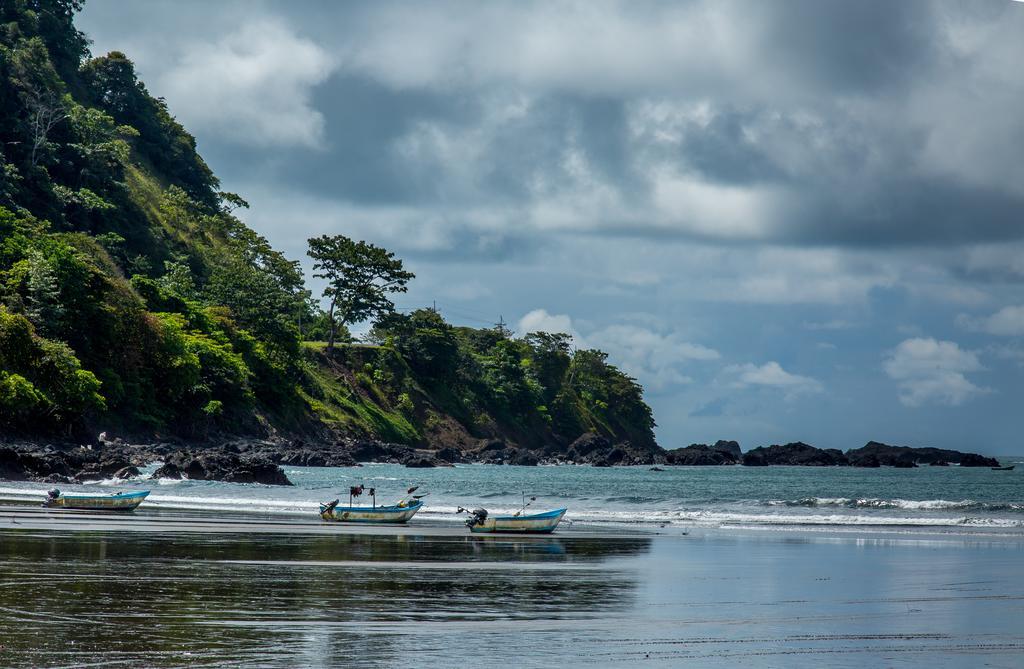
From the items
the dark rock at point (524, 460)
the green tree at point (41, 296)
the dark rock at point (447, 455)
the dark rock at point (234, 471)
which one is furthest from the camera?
the dark rock at point (524, 460)

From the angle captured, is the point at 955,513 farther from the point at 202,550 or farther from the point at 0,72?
the point at 0,72

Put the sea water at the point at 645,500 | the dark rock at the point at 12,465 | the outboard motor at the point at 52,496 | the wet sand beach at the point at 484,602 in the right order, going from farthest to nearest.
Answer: the dark rock at the point at 12,465 < the sea water at the point at 645,500 < the outboard motor at the point at 52,496 < the wet sand beach at the point at 484,602

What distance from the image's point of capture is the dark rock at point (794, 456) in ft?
443

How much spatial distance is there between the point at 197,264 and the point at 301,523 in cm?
8508

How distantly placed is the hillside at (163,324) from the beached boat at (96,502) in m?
25.5

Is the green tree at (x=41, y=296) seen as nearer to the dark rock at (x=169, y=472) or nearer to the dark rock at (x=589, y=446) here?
the dark rock at (x=169, y=472)

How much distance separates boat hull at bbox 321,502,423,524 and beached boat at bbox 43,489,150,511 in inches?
258

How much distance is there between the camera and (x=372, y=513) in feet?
122

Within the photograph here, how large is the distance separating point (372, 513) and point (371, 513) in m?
0.03

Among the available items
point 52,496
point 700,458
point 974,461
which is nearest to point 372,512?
point 52,496

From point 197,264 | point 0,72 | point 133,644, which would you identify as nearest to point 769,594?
point 133,644

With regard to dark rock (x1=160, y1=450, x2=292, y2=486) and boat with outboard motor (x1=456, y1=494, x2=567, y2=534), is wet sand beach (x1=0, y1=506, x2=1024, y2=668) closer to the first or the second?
boat with outboard motor (x1=456, y1=494, x2=567, y2=534)

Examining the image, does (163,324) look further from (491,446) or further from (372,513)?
(491,446)

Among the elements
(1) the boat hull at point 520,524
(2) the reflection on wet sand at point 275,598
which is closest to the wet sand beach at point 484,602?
(2) the reflection on wet sand at point 275,598
